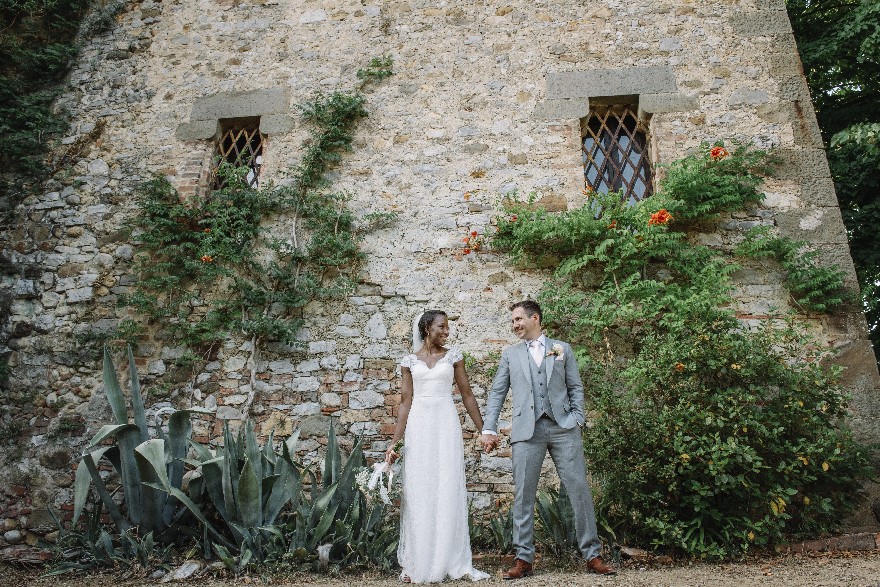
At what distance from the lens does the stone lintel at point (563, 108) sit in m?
5.52

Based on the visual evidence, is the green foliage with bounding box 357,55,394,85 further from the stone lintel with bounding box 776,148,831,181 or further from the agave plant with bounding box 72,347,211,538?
the stone lintel with bounding box 776,148,831,181

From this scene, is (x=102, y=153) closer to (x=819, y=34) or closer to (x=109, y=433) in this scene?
(x=109, y=433)

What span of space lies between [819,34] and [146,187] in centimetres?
783

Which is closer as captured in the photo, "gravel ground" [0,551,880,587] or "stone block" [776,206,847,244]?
"gravel ground" [0,551,880,587]

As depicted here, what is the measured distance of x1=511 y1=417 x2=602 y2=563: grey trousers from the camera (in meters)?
3.27

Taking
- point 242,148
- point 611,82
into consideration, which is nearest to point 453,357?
point 611,82

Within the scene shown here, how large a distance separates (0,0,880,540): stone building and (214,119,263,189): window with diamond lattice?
0.04 metres

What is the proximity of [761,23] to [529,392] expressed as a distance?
459 cm

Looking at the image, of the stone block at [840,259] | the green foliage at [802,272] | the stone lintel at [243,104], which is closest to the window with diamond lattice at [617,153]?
the green foliage at [802,272]

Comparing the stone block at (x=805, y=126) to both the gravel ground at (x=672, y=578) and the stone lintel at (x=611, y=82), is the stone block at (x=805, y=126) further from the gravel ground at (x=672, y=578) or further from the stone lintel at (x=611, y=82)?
the gravel ground at (x=672, y=578)

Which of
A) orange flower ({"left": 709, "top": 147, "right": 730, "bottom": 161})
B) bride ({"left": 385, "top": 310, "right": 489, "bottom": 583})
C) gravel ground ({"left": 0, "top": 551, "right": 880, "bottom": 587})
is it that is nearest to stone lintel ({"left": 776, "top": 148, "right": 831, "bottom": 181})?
orange flower ({"left": 709, "top": 147, "right": 730, "bottom": 161})

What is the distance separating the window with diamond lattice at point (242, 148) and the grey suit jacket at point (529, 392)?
3.57 m

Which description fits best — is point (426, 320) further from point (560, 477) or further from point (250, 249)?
point (250, 249)

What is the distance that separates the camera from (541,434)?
3359 mm
